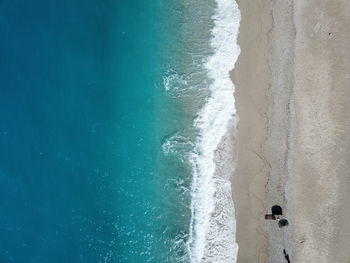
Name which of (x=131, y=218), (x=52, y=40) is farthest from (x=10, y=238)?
(x=52, y=40)

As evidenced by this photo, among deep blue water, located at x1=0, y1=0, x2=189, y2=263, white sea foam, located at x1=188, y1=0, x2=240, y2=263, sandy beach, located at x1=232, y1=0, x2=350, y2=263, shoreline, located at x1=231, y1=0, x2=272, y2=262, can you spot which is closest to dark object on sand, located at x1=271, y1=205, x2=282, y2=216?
sandy beach, located at x1=232, y1=0, x2=350, y2=263

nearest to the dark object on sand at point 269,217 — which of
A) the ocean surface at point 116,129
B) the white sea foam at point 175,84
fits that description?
the ocean surface at point 116,129

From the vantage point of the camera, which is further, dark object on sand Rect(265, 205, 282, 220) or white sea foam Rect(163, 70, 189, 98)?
white sea foam Rect(163, 70, 189, 98)

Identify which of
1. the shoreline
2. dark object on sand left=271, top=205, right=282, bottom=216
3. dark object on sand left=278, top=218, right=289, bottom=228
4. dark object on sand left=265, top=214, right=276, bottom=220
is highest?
the shoreline

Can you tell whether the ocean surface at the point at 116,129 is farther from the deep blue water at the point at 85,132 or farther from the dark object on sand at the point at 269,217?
the dark object on sand at the point at 269,217

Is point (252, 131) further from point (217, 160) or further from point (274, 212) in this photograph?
point (274, 212)

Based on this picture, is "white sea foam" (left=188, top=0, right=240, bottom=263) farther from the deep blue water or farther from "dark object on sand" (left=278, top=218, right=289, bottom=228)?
"dark object on sand" (left=278, top=218, right=289, bottom=228)

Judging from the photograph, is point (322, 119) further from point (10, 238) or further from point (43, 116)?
point (10, 238)
